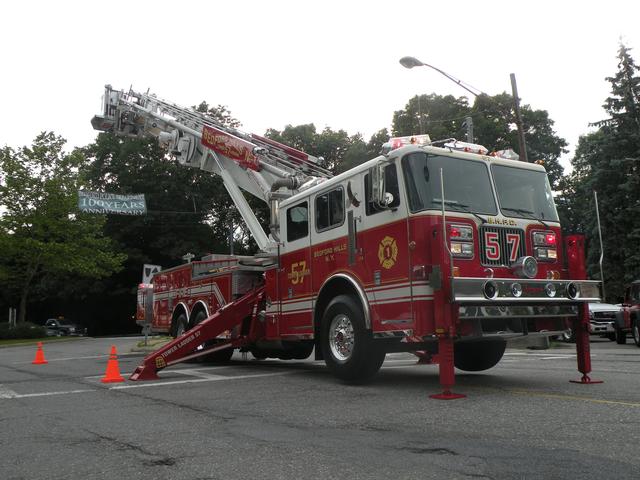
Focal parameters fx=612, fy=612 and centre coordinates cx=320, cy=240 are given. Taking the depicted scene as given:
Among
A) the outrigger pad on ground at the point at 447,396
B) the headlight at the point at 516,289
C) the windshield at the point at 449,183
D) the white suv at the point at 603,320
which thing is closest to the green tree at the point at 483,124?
the white suv at the point at 603,320

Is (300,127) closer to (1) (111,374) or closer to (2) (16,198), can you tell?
(2) (16,198)

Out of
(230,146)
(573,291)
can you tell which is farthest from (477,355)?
(230,146)

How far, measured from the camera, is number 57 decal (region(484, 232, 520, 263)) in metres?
7.62

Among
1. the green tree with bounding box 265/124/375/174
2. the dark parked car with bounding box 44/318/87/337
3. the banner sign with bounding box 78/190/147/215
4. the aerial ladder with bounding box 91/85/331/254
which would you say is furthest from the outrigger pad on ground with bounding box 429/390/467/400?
the dark parked car with bounding box 44/318/87/337

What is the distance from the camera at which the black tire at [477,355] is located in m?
9.37

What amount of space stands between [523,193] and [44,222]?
113 feet

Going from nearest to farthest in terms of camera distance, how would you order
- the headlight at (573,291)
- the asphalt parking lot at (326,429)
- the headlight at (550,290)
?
the asphalt parking lot at (326,429) < the headlight at (550,290) < the headlight at (573,291)

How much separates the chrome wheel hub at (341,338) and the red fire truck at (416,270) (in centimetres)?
2

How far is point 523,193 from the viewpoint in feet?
27.7

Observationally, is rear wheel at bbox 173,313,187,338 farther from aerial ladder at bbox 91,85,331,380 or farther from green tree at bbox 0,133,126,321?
green tree at bbox 0,133,126,321

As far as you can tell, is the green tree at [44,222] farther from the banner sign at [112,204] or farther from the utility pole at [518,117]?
the utility pole at [518,117]

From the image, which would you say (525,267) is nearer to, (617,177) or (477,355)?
(477,355)

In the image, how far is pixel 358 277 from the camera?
8.30m

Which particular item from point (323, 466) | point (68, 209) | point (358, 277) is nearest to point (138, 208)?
point (68, 209)
